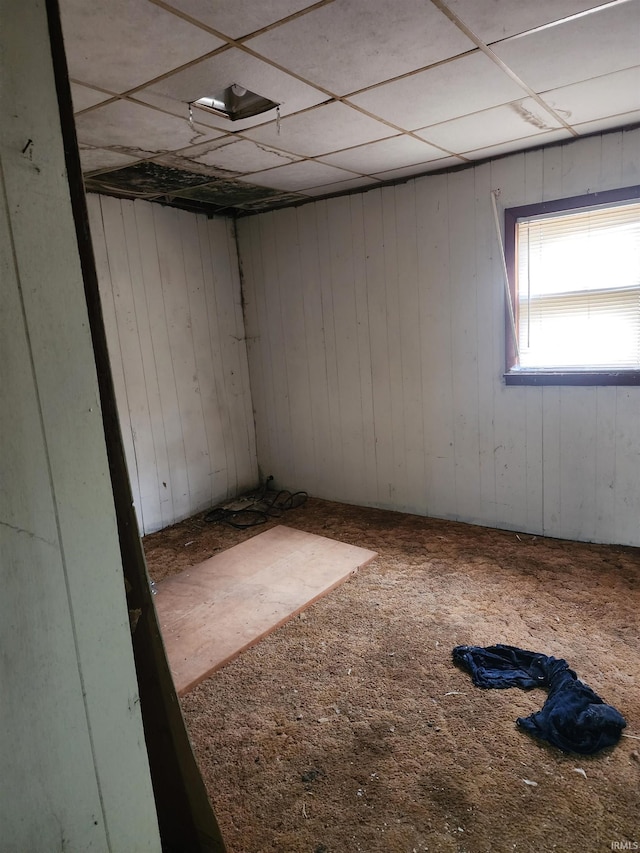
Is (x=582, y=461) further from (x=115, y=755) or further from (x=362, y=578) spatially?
(x=115, y=755)

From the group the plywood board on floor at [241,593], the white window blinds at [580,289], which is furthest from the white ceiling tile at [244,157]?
the plywood board on floor at [241,593]

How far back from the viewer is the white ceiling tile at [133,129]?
7.78 ft

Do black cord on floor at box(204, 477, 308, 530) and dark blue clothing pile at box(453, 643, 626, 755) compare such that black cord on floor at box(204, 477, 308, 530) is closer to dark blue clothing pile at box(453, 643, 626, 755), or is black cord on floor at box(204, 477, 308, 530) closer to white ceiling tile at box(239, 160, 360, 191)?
dark blue clothing pile at box(453, 643, 626, 755)

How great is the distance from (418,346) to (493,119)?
158cm

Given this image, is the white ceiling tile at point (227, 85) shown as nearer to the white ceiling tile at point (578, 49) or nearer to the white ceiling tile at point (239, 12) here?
the white ceiling tile at point (239, 12)

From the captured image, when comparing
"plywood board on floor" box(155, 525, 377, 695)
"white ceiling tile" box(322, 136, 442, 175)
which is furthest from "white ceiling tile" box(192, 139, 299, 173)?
"plywood board on floor" box(155, 525, 377, 695)

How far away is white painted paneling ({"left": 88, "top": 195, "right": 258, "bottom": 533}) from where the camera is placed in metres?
3.95

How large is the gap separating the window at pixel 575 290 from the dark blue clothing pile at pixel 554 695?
1776 millimetres

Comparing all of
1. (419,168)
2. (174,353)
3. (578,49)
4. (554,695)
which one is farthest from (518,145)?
(554,695)

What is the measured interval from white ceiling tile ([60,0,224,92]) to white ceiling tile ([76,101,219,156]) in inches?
10.7

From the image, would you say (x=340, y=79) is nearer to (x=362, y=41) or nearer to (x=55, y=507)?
(x=362, y=41)

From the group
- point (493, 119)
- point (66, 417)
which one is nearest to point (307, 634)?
point (66, 417)

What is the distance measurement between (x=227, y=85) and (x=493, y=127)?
59.2 inches

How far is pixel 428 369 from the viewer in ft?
13.0
